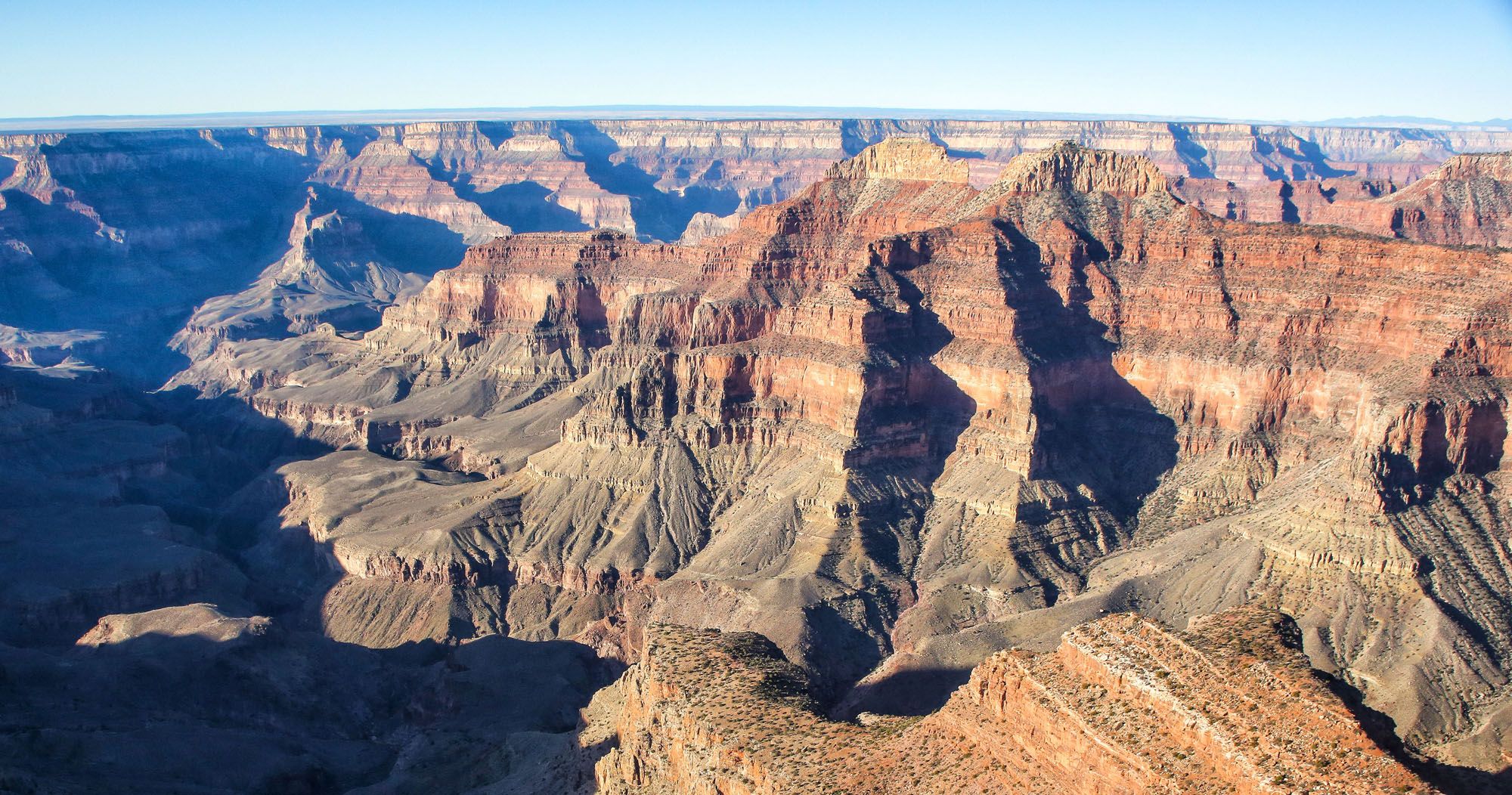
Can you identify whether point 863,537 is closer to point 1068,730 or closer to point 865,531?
point 865,531

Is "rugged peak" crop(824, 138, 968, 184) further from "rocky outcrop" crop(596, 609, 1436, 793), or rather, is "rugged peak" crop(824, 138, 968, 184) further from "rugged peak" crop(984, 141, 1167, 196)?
"rocky outcrop" crop(596, 609, 1436, 793)

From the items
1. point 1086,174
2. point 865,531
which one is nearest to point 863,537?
point 865,531

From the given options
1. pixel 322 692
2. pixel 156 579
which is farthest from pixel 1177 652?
pixel 156 579

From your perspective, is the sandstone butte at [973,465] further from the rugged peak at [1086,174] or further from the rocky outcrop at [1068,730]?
the rocky outcrop at [1068,730]

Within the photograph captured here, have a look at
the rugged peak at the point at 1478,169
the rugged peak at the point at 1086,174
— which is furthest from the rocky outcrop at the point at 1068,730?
the rugged peak at the point at 1478,169

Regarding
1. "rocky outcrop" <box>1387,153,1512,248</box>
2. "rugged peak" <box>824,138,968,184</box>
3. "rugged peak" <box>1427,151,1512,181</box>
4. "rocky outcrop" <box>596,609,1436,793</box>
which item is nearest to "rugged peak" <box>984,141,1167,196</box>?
"rugged peak" <box>824,138,968,184</box>

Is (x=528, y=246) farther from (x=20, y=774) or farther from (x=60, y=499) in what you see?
(x=20, y=774)
